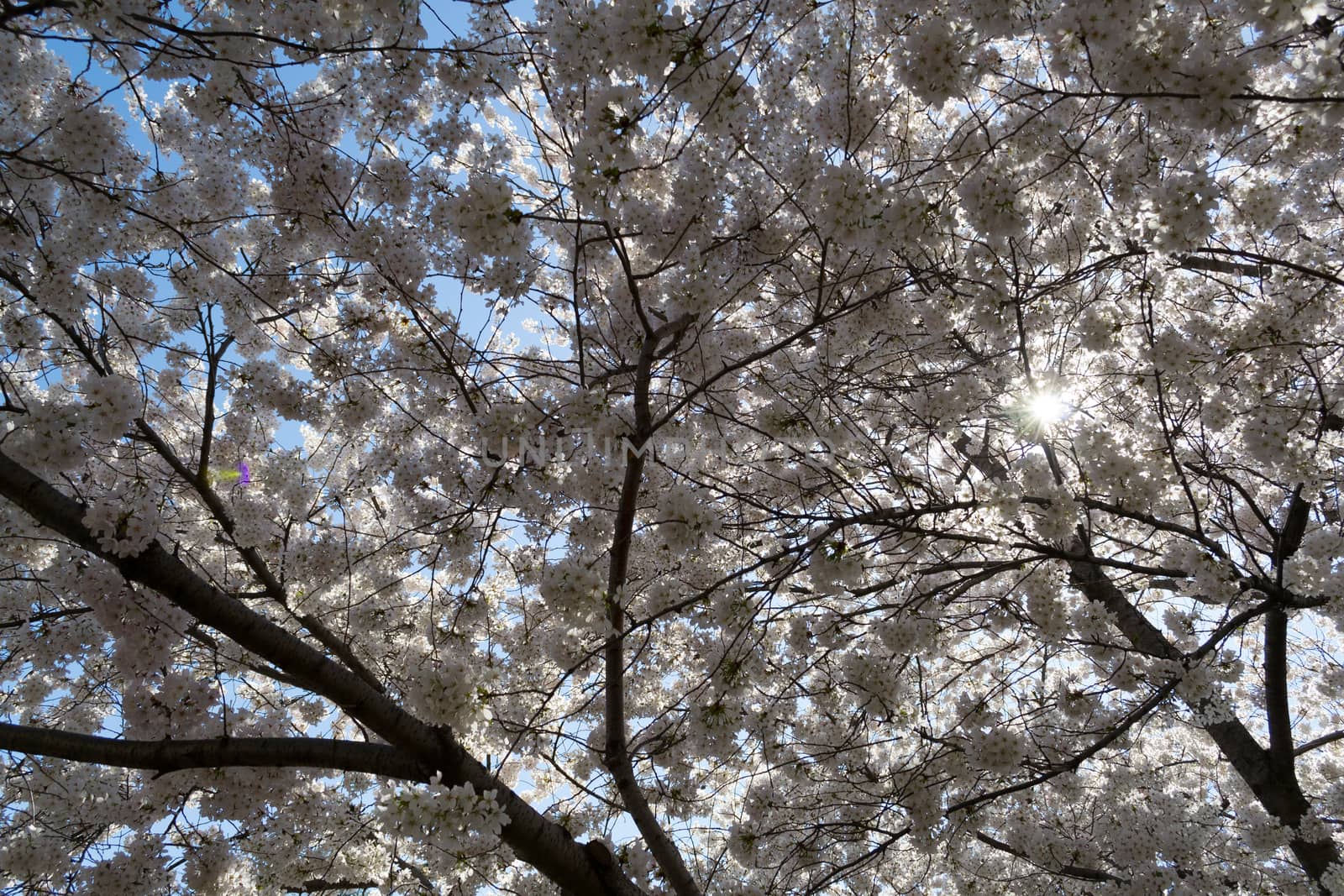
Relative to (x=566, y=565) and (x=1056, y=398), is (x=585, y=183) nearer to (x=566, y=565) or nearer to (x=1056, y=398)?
(x=566, y=565)

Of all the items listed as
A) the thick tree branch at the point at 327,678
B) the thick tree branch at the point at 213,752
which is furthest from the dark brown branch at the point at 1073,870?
the thick tree branch at the point at 213,752

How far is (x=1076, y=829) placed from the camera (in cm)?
624

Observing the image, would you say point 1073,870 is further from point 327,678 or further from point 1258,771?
point 327,678

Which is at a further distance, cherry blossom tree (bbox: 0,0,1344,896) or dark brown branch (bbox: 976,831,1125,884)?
dark brown branch (bbox: 976,831,1125,884)

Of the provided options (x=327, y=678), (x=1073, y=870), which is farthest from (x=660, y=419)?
(x=1073, y=870)

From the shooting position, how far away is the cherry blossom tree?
286cm

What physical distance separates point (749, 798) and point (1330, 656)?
554cm

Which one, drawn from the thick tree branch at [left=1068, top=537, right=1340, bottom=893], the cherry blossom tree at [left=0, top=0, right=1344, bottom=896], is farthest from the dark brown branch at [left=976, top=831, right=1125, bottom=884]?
the thick tree branch at [left=1068, top=537, right=1340, bottom=893]

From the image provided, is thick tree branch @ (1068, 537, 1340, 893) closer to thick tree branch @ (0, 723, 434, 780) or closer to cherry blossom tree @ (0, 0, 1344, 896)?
cherry blossom tree @ (0, 0, 1344, 896)

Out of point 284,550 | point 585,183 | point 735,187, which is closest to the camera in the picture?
point 585,183

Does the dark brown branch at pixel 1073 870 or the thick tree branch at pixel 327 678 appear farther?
the dark brown branch at pixel 1073 870

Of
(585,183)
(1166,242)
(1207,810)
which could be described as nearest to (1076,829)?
(1207,810)

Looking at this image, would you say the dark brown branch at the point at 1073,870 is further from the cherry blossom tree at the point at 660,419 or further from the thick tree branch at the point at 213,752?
the thick tree branch at the point at 213,752

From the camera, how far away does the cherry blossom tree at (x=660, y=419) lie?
2.86 m
